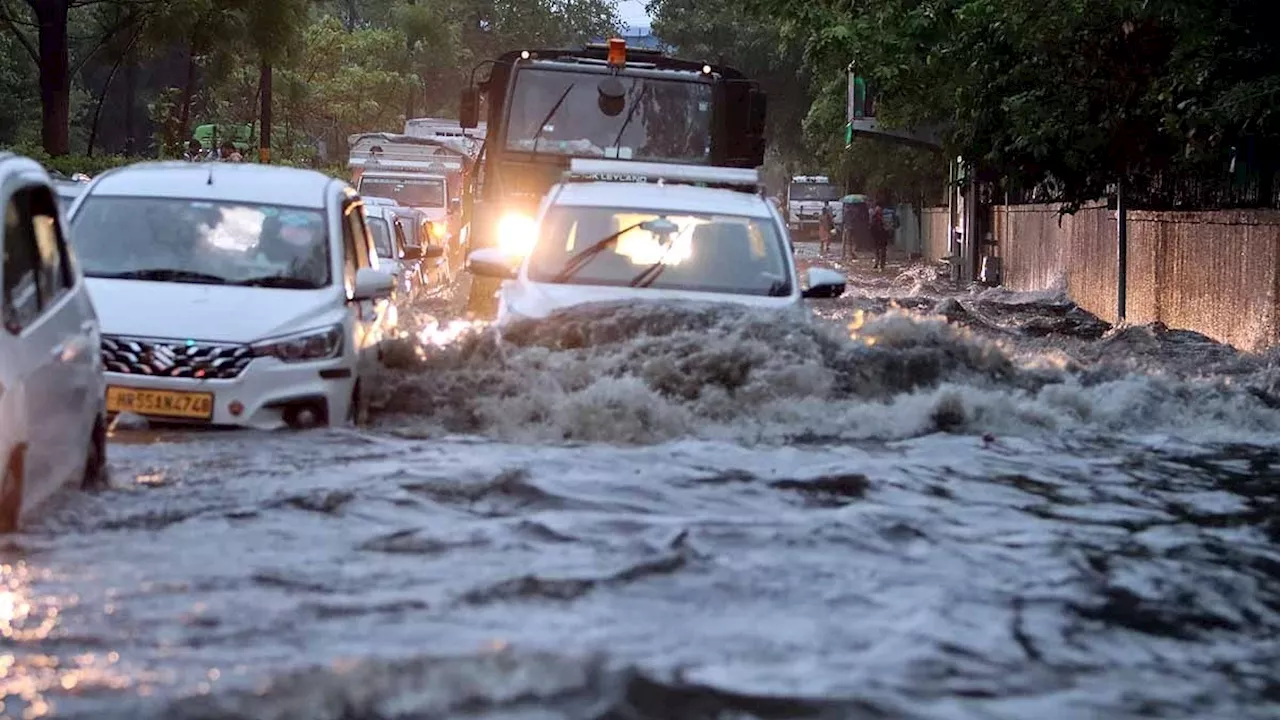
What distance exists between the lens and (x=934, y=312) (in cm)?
2628

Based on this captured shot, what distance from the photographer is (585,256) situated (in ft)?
42.7

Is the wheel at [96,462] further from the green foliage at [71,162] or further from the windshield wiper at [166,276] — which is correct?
the green foliage at [71,162]

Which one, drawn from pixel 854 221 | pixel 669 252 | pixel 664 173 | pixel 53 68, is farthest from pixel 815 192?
pixel 669 252

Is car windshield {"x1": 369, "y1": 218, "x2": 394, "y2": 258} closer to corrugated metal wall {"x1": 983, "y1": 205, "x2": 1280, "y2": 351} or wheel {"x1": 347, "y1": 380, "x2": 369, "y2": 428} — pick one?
corrugated metal wall {"x1": 983, "y1": 205, "x2": 1280, "y2": 351}

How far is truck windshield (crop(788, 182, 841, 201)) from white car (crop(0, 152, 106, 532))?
209 feet

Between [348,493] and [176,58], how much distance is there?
6873cm

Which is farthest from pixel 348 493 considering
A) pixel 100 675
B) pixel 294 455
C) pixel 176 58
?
pixel 176 58

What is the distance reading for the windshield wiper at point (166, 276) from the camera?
11492mm

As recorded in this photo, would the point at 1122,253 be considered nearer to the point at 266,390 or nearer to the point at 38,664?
the point at 266,390

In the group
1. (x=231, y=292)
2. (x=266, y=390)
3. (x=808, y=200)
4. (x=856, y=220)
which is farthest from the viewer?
(x=808, y=200)

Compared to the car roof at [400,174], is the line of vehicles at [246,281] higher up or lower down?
lower down

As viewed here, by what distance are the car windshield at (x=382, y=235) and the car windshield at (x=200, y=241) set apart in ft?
40.1

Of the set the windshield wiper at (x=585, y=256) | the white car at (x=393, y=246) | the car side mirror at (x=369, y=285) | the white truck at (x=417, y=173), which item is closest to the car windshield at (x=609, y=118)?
the white car at (x=393, y=246)

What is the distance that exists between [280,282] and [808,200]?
6088 centimetres
